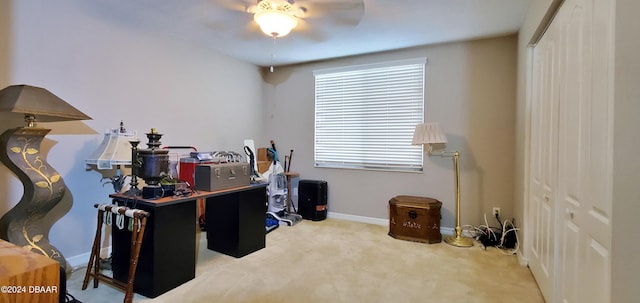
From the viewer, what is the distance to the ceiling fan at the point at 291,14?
2.56 m

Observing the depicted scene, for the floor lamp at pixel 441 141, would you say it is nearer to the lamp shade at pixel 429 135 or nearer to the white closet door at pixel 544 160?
the lamp shade at pixel 429 135

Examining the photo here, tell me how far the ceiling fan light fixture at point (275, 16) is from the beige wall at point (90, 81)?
1.52m

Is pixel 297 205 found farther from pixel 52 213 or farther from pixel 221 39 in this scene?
pixel 52 213

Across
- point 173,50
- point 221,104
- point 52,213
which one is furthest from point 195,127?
point 52,213

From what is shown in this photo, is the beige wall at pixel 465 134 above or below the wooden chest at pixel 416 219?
above

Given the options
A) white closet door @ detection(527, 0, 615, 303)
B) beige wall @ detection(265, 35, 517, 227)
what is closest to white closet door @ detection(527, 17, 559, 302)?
white closet door @ detection(527, 0, 615, 303)

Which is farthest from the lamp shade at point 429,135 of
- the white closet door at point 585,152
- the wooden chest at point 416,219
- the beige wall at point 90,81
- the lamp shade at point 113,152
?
the lamp shade at point 113,152

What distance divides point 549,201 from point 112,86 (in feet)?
12.9

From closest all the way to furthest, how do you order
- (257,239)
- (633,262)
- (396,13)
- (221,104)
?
(633,262) → (396,13) → (257,239) → (221,104)

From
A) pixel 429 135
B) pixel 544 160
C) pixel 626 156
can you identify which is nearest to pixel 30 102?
pixel 626 156

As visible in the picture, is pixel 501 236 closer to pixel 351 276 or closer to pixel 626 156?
pixel 351 276

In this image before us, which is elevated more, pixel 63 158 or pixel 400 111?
pixel 400 111

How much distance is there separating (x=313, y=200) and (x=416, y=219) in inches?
60.1

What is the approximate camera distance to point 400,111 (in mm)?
4098
